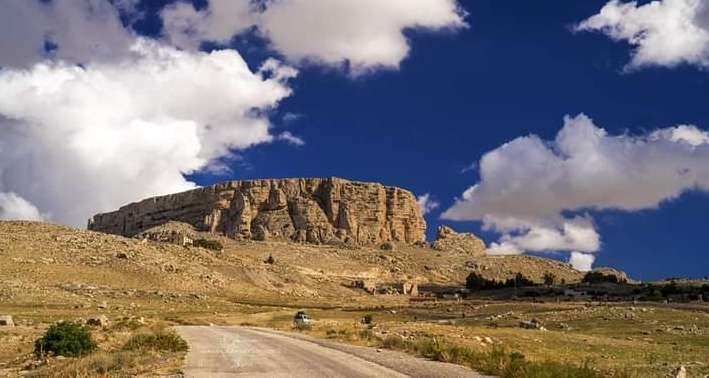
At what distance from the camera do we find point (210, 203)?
184375 millimetres

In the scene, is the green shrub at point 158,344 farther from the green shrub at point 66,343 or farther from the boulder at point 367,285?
the boulder at point 367,285

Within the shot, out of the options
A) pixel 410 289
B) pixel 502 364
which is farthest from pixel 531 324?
pixel 410 289

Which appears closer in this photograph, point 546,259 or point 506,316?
point 506,316

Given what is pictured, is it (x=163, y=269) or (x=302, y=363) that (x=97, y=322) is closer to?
(x=302, y=363)

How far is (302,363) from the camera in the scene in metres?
20.8

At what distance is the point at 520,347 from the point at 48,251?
71.1 m

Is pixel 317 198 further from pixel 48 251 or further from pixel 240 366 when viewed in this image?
pixel 240 366

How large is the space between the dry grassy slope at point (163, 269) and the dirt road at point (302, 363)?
160 ft

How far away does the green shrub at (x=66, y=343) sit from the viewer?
26.5m

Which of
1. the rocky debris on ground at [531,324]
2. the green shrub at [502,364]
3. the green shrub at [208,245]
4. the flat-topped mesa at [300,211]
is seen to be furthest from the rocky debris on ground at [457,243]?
the green shrub at [502,364]

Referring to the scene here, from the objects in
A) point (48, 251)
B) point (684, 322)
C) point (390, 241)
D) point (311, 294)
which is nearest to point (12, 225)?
point (48, 251)

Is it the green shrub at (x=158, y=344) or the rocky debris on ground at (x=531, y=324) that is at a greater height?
the rocky debris on ground at (x=531, y=324)

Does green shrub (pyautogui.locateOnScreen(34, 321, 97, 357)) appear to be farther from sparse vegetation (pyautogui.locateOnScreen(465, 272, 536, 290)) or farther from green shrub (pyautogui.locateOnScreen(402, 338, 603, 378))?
sparse vegetation (pyautogui.locateOnScreen(465, 272, 536, 290))

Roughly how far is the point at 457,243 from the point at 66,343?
159883 millimetres
